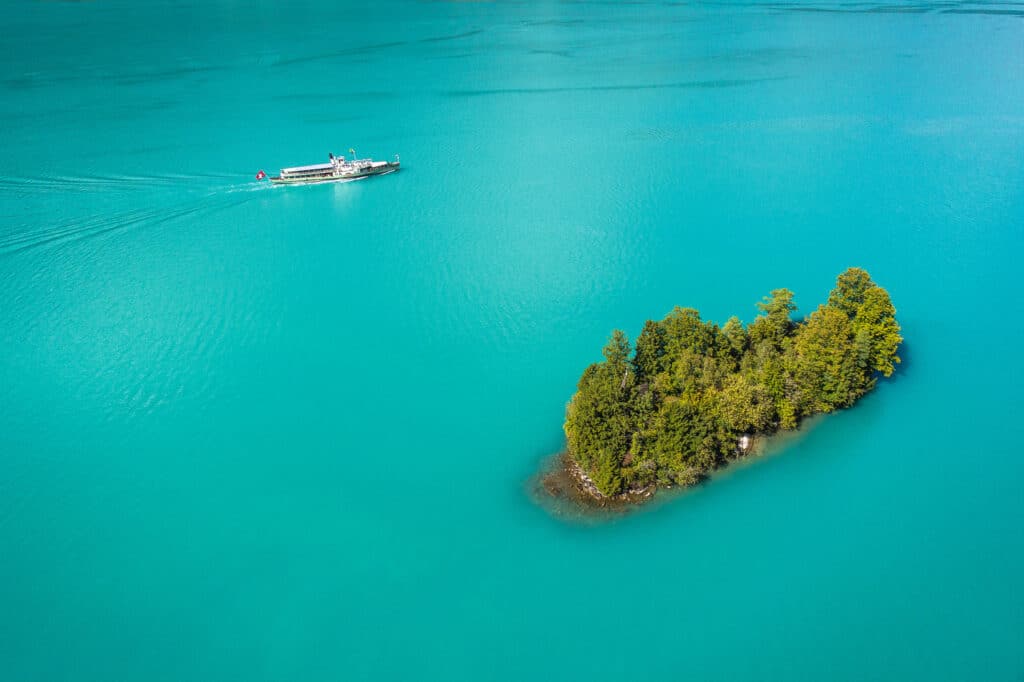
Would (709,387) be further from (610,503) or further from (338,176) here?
(338,176)

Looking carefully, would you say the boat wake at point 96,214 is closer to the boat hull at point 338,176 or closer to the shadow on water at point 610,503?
the boat hull at point 338,176

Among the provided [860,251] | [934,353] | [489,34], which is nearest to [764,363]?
[934,353]

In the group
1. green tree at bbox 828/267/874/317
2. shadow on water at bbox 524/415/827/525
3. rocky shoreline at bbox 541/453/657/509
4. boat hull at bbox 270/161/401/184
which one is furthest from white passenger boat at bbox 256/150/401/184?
green tree at bbox 828/267/874/317

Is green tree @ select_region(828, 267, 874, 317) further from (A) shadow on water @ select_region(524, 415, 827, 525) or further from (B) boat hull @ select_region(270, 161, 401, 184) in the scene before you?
(B) boat hull @ select_region(270, 161, 401, 184)

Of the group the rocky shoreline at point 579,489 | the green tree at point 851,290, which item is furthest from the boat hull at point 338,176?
the green tree at point 851,290

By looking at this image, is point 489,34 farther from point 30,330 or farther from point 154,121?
point 30,330
